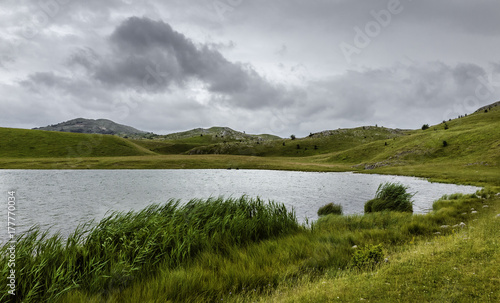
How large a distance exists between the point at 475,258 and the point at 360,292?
4.57 meters

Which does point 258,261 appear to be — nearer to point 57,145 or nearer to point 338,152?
point 338,152

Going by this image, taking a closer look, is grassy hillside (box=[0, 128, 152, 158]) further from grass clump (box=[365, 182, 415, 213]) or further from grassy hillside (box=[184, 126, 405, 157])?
grass clump (box=[365, 182, 415, 213])

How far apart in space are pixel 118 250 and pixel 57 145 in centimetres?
14671

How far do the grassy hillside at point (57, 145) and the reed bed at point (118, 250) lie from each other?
12647cm

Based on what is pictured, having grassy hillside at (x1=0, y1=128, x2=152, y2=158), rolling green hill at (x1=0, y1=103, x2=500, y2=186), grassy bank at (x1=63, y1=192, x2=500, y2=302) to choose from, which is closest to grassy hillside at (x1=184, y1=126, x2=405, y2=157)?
rolling green hill at (x1=0, y1=103, x2=500, y2=186)

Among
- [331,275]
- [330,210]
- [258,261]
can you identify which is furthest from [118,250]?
[330,210]

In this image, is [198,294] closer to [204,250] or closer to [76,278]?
[204,250]

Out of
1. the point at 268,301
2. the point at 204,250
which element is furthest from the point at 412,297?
the point at 204,250

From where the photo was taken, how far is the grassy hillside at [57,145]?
11169 cm

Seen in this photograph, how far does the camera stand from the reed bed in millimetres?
6832

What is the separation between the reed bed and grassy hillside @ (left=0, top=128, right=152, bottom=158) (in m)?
126

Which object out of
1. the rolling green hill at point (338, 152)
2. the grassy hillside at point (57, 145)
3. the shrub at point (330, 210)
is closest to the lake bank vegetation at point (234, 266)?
the shrub at point (330, 210)

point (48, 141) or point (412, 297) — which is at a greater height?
point (48, 141)

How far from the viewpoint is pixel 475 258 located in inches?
302
